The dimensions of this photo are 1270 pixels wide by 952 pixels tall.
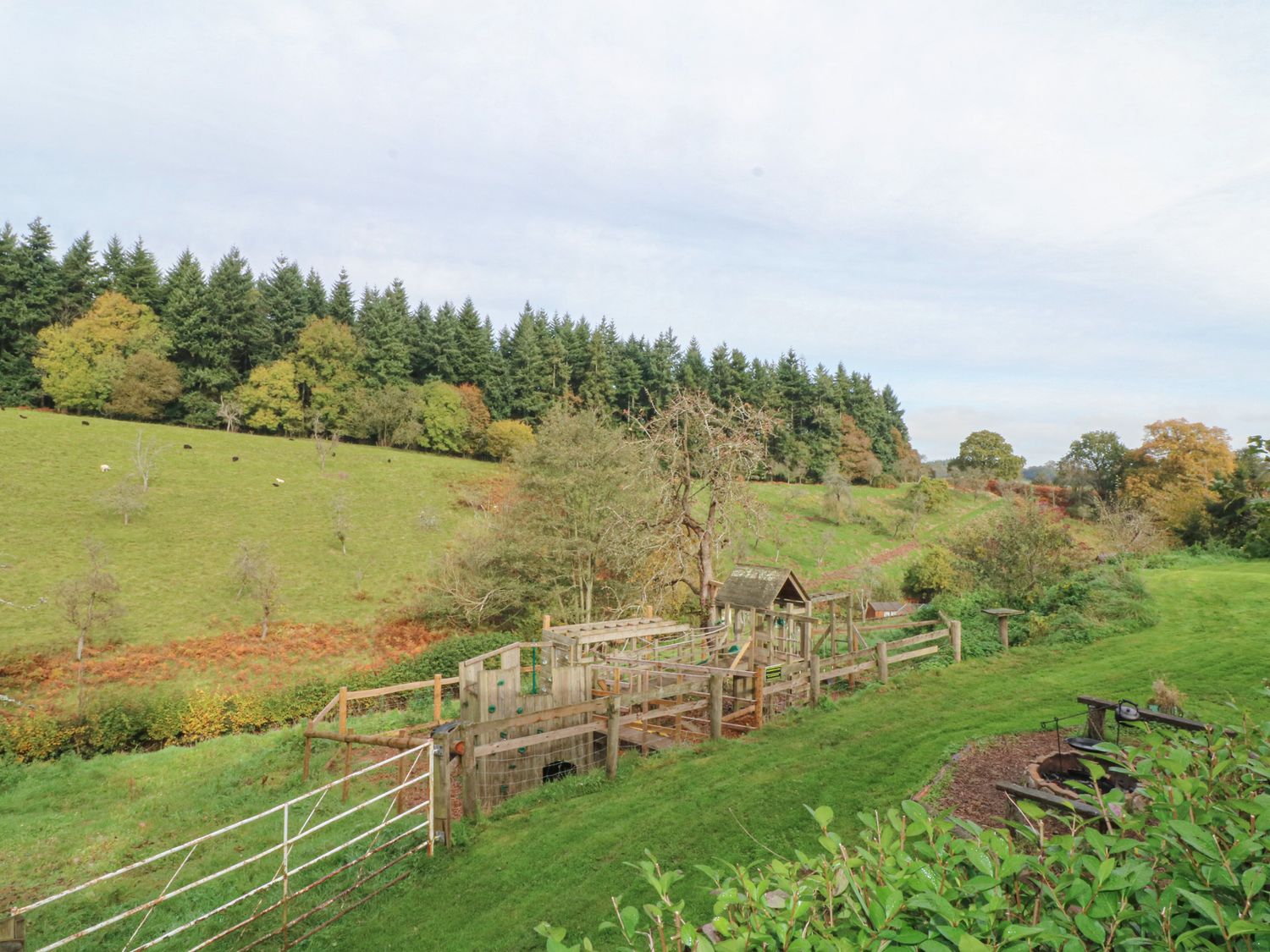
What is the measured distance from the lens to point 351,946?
6176 millimetres

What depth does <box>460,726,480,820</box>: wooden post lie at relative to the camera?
830 centimetres

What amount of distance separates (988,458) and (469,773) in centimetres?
7424

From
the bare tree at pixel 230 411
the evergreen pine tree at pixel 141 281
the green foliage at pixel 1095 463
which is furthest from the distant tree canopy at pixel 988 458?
the evergreen pine tree at pixel 141 281

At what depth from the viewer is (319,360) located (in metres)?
55.2

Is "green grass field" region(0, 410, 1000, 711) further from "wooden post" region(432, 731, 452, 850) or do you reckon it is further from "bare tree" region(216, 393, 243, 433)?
"wooden post" region(432, 731, 452, 850)

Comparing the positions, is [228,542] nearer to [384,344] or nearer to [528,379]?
[384,344]

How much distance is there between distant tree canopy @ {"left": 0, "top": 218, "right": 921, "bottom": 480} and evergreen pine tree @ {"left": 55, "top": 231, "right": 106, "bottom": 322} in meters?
0.12

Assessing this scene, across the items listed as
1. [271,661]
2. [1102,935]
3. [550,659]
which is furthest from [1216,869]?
[271,661]

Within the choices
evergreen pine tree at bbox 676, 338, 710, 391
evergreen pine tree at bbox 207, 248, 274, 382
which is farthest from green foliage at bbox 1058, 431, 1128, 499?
evergreen pine tree at bbox 207, 248, 274, 382

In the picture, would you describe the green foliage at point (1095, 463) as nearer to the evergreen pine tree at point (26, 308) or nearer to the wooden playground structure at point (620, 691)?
the wooden playground structure at point (620, 691)

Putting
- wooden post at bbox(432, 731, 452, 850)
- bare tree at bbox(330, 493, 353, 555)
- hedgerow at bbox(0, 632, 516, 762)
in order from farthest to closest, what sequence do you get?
bare tree at bbox(330, 493, 353, 555)
hedgerow at bbox(0, 632, 516, 762)
wooden post at bbox(432, 731, 452, 850)

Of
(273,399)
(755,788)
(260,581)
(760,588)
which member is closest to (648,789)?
(755,788)

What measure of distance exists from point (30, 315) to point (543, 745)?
60973 millimetres

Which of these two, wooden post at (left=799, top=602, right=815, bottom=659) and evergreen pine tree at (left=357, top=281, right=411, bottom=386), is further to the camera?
evergreen pine tree at (left=357, top=281, right=411, bottom=386)
